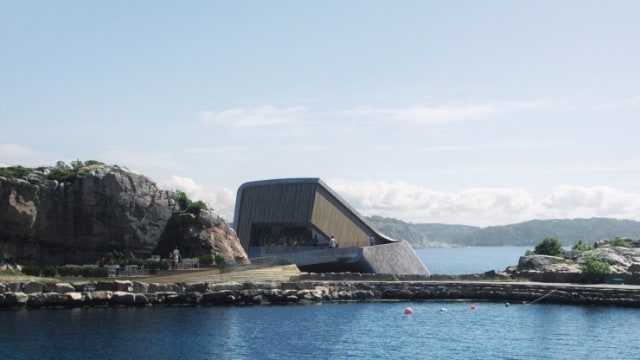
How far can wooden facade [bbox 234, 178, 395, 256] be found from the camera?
69125 millimetres

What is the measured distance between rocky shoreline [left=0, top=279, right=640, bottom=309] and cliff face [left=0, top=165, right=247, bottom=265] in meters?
8.00

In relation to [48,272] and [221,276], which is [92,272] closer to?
[48,272]

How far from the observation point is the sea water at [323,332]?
125 feet

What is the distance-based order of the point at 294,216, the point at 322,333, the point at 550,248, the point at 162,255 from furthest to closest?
the point at 550,248, the point at 294,216, the point at 162,255, the point at 322,333

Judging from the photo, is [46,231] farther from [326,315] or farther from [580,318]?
[580,318]

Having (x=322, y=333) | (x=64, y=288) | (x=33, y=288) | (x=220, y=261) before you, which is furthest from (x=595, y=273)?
(x=33, y=288)

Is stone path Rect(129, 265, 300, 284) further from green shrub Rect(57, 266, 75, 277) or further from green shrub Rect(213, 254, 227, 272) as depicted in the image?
green shrub Rect(57, 266, 75, 277)

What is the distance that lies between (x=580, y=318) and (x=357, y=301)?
598 inches

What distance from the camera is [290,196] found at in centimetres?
6994

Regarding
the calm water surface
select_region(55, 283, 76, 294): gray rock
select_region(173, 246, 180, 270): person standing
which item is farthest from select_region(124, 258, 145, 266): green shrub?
the calm water surface

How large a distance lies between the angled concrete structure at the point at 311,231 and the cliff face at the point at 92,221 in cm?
681

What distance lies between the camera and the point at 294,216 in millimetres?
69375

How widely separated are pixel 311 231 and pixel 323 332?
91.1 ft

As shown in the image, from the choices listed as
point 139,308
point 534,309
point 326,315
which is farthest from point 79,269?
point 534,309
